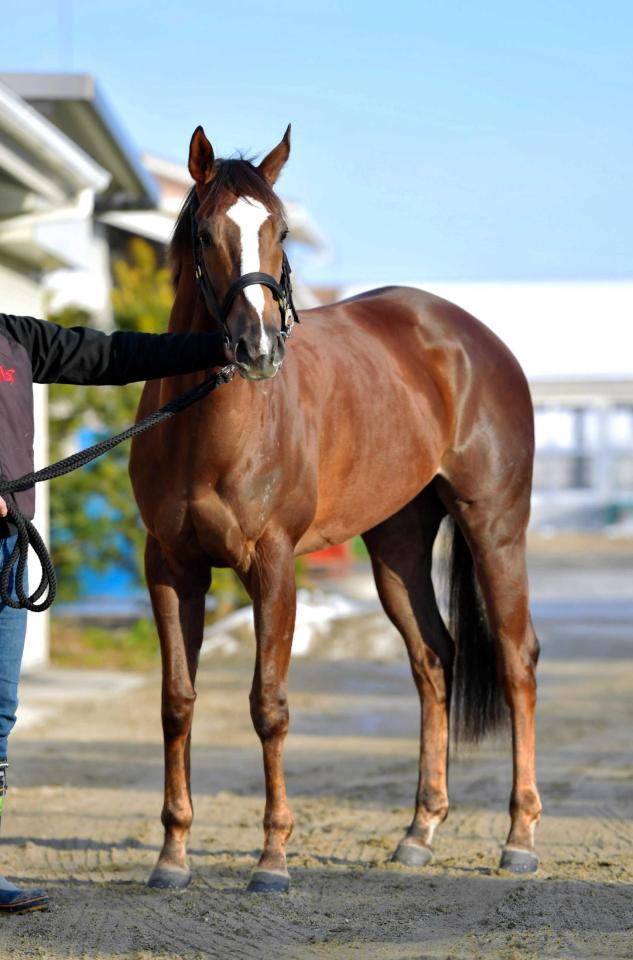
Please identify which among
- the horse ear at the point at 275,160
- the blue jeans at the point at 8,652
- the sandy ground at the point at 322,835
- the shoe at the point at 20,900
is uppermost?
the horse ear at the point at 275,160

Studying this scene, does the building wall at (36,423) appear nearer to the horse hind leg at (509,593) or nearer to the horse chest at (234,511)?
the horse hind leg at (509,593)

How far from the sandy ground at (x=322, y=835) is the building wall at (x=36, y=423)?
702 mm

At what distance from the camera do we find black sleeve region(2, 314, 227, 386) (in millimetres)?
4051

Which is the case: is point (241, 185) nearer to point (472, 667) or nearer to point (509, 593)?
point (509, 593)

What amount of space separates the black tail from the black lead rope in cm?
174

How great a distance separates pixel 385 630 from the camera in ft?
41.1

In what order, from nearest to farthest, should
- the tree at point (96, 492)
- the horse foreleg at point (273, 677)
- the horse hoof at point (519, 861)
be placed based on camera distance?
the horse foreleg at point (273, 677), the horse hoof at point (519, 861), the tree at point (96, 492)

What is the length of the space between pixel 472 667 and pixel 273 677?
1358mm

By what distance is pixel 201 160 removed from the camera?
4.24 m

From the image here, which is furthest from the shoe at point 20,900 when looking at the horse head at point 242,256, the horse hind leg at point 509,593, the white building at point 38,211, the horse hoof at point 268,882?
the white building at point 38,211

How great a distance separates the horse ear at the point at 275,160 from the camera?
437 cm

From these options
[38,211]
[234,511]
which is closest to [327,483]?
[234,511]

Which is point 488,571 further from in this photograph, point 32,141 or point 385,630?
point 385,630

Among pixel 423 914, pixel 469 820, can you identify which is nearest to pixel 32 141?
pixel 469 820
